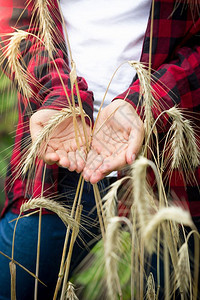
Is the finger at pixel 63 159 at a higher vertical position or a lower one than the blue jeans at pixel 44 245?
higher

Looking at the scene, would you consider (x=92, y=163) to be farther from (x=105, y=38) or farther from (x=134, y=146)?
(x=105, y=38)

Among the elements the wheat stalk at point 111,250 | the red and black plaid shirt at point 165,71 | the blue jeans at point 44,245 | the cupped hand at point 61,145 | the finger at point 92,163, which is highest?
the red and black plaid shirt at point 165,71

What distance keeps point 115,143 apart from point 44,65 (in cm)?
31

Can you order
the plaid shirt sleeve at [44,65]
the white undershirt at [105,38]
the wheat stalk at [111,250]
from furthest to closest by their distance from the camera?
the white undershirt at [105,38], the plaid shirt sleeve at [44,65], the wheat stalk at [111,250]

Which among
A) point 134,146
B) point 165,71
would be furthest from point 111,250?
point 165,71

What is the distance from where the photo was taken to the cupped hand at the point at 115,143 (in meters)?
0.79

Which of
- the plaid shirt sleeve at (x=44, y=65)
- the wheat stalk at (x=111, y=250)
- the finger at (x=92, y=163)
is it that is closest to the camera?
the wheat stalk at (x=111, y=250)

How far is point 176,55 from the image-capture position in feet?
3.41

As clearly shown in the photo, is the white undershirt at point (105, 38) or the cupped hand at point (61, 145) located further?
the white undershirt at point (105, 38)

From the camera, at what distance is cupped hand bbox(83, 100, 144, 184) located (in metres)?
0.79

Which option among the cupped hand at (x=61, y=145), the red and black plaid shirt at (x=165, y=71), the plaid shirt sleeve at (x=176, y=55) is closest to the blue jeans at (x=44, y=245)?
the red and black plaid shirt at (x=165, y=71)

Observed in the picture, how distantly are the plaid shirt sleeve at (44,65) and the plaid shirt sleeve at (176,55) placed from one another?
0.55ft

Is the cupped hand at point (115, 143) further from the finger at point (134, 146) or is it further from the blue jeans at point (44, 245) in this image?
the blue jeans at point (44, 245)

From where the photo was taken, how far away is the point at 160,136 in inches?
41.0
